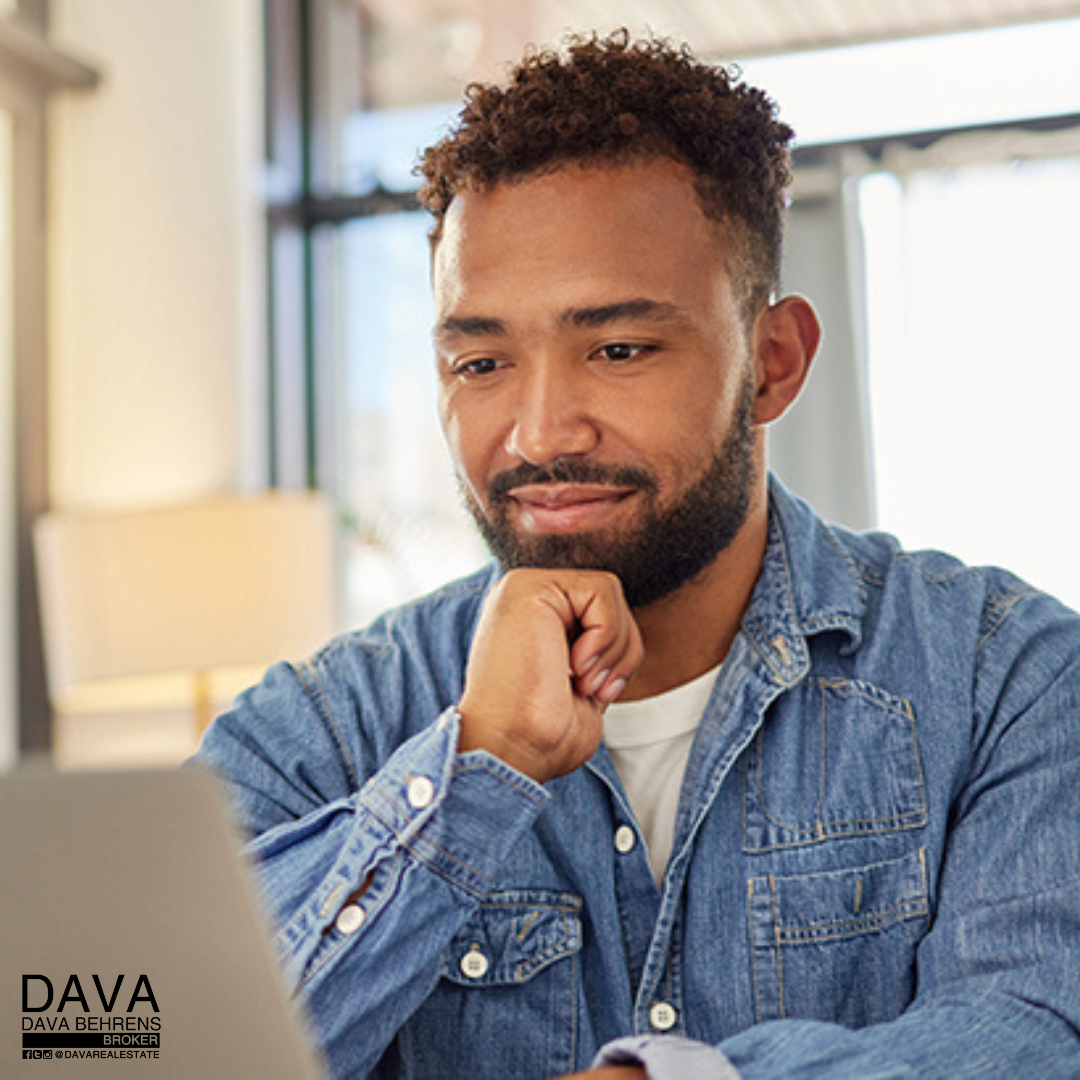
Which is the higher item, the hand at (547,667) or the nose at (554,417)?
the nose at (554,417)

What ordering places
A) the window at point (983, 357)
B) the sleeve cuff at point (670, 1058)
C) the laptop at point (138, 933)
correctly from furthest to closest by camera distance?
the window at point (983, 357), the sleeve cuff at point (670, 1058), the laptop at point (138, 933)

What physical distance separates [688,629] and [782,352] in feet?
0.98

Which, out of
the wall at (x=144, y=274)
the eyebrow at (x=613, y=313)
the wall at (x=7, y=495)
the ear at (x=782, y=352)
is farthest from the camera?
the wall at (x=144, y=274)

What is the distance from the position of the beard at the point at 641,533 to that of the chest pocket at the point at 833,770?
0.15 metres

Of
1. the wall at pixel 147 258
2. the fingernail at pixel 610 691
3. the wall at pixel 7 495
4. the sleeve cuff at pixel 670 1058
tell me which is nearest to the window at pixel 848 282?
the wall at pixel 147 258

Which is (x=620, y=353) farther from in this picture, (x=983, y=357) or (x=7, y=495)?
(x=983, y=357)

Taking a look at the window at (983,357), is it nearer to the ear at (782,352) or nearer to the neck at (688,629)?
the ear at (782,352)

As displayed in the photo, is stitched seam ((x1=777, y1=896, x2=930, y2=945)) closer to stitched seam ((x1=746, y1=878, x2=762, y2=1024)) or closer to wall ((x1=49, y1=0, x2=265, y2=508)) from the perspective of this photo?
stitched seam ((x1=746, y1=878, x2=762, y2=1024))

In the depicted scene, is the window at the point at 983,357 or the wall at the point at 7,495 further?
the window at the point at 983,357

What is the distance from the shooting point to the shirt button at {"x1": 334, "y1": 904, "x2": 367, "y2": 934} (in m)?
0.96

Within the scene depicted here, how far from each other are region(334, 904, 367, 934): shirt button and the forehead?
528 millimetres

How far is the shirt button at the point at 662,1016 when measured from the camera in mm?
1107

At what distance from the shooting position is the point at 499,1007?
1122 mm

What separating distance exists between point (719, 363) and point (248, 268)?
2998 millimetres
